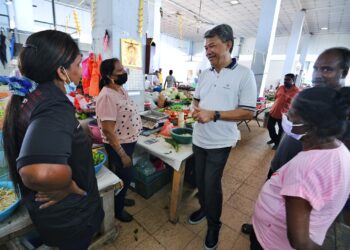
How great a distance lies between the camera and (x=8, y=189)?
114 cm

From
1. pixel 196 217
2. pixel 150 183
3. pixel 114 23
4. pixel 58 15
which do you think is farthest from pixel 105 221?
pixel 58 15

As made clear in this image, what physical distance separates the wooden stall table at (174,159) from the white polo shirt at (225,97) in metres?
0.30

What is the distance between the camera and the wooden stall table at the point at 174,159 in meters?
1.65

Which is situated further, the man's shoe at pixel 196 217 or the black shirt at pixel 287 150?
the man's shoe at pixel 196 217

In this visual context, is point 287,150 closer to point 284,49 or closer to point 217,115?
point 217,115

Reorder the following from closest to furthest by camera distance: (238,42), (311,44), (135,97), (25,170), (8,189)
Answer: (25,170) < (8,189) < (135,97) < (311,44) < (238,42)

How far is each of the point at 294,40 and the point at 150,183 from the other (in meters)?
8.66

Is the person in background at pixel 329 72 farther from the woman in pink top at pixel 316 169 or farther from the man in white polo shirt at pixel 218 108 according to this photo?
the woman in pink top at pixel 316 169

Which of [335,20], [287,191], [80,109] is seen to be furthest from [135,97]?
[335,20]

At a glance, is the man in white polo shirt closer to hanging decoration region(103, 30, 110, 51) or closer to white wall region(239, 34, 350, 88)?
hanging decoration region(103, 30, 110, 51)

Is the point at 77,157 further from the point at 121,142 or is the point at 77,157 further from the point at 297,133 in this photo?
the point at 297,133

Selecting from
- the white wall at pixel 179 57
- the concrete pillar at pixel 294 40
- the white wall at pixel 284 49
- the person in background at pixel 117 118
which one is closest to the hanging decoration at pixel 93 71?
the person in background at pixel 117 118

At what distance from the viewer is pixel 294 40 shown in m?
7.57

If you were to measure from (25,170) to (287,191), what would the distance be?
93 centimetres
